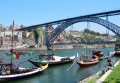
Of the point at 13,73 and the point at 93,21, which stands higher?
the point at 93,21

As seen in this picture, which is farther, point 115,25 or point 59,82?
point 115,25

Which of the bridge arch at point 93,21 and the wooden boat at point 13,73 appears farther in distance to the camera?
the bridge arch at point 93,21

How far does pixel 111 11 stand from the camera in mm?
116062

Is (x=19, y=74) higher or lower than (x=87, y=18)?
lower

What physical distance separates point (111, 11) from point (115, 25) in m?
5.70

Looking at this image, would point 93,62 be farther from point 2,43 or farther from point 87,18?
point 2,43

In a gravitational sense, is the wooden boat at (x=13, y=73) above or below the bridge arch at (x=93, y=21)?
below

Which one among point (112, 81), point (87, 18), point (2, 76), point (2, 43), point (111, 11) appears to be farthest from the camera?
point (2, 43)

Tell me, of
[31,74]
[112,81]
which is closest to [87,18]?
[31,74]

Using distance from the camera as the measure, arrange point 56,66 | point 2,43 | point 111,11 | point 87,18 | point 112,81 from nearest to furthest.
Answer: point 112,81 < point 56,66 < point 111,11 < point 87,18 < point 2,43

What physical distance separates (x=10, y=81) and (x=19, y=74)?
1.66 metres

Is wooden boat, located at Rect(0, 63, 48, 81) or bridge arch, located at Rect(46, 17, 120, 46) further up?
bridge arch, located at Rect(46, 17, 120, 46)

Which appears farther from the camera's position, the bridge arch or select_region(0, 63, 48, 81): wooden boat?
the bridge arch

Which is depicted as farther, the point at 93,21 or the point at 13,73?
the point at 93,21
